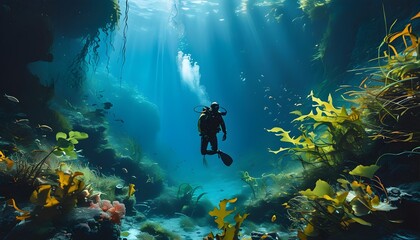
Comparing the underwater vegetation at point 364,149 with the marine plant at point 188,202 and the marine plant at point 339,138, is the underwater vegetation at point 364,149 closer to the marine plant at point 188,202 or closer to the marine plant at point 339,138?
the marine plant at point 339,138

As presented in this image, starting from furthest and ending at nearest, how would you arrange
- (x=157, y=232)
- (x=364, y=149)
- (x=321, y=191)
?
(x=157, y=232)
(x=364, y=149)
(x=321, y=191)

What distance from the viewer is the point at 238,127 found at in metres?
24.3

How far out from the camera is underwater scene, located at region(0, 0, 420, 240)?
9.23 ft

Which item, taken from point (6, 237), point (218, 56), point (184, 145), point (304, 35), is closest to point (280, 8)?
point (304, 35)

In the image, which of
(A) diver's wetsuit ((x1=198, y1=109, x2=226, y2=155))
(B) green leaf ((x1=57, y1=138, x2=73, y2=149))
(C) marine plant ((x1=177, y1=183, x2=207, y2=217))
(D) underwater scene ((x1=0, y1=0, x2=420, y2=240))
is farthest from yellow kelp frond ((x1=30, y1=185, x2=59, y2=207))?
(C) marine plant ((x1=177, y1=183, x2=207, y2=217))

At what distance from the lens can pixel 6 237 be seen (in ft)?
10.7

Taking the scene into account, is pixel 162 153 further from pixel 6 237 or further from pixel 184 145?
pixel 184 145

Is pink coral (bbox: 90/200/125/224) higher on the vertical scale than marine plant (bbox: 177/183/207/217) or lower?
lower

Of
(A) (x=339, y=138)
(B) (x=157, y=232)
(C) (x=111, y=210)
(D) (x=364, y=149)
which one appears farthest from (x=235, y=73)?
(D) (x=364, y=149)

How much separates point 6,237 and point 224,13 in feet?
72.7

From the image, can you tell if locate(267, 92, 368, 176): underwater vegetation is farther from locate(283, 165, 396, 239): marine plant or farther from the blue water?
the blue water

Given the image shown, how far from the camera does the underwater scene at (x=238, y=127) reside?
2.81 m

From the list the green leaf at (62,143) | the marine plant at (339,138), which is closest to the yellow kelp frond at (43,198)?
the green leaf at (62,143)

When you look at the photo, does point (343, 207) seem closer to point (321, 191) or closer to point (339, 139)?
point (321, 191)
